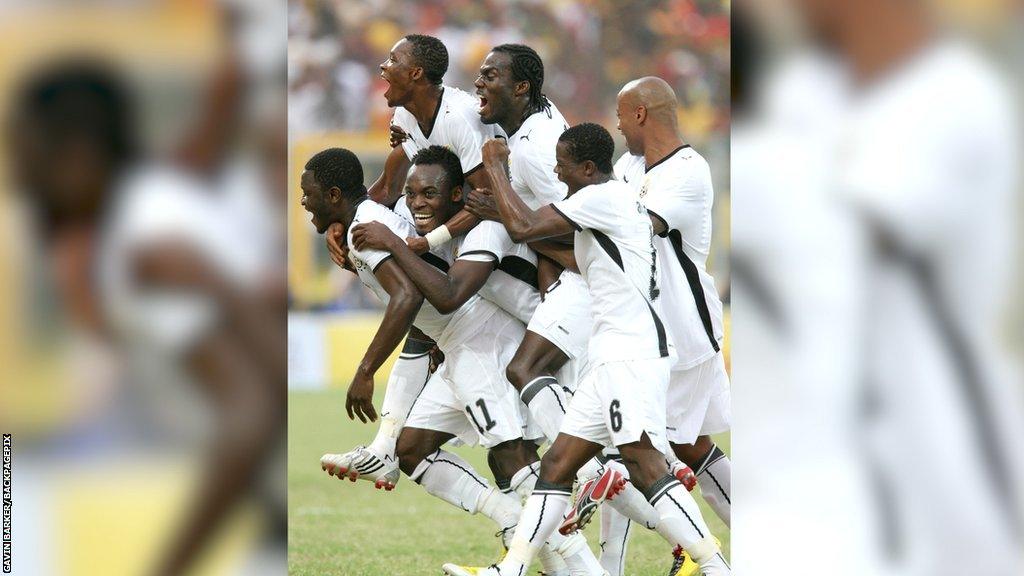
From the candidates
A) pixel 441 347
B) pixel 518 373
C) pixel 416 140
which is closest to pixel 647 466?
pixel 518 373

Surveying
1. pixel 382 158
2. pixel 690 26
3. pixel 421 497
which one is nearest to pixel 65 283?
pixel 421 497

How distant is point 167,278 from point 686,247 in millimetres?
4137

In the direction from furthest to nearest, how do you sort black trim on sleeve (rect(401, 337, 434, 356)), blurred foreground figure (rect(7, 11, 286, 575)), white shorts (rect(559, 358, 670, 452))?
1. black trim on sleeve (rect(401, 337, 434, 356))
2. white shorts (rect(559, 358, 670, 452))
3. blurred foreground figure (rect(7, 11, 286, 575))

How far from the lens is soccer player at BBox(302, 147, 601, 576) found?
5.69 m

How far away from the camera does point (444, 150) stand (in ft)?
20.0

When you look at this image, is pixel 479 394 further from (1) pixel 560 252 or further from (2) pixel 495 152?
(2) pixel 495 152

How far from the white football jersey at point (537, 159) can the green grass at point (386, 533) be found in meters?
1.95

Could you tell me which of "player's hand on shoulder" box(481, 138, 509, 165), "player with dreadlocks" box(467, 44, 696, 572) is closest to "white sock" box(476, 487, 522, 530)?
"player with dreadlocks" box(467, 44, 696, 572)

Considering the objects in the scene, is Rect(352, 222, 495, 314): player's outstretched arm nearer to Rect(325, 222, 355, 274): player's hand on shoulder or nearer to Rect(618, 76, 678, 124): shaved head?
Rect(325, 222, 355, 274): player's hand on shoulder

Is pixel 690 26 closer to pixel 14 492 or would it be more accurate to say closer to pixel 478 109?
pixel 478 109

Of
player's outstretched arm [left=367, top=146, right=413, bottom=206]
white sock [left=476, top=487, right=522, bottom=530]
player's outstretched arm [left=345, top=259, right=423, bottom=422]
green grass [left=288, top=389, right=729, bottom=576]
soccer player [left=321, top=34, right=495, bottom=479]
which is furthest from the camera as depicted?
player's outstretched arm [left=367, top=146, right=413, bottom=206]

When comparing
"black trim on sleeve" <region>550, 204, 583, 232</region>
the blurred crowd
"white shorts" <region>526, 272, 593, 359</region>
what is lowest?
"white shorts" <region>526, 272, 593, 359</region>

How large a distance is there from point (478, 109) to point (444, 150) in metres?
0.40

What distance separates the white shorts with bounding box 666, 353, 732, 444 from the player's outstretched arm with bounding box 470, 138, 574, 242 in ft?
3.98
